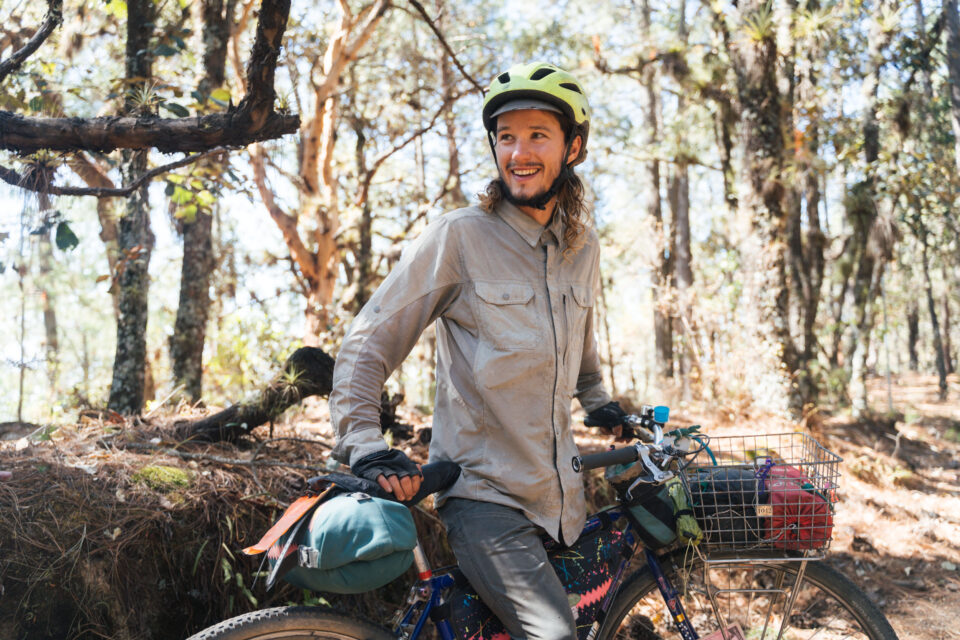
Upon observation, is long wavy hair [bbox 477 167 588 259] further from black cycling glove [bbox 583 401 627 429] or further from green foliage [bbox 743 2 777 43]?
green foliage [bbox 743 2 777 43]

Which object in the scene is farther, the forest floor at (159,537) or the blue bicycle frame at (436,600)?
the forest floor at (159,537)

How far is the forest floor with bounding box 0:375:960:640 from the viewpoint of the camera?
2.94m

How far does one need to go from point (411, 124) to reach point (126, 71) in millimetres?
7420

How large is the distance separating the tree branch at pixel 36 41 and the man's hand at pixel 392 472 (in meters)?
2.88

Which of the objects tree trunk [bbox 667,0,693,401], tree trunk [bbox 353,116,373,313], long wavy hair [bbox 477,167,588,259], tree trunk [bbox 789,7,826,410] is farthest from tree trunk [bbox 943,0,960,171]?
long wavy hair [bbox 477,167,588,259]

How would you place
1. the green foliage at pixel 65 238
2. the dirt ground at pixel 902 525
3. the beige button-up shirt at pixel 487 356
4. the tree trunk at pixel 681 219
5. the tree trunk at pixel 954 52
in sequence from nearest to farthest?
the beige button-up shirt at pixel 487 356 → the green foliage at pixel 65 238 → the dirt ground at pixel 902 525 → the tree trunk at pixel 954 52 → the tree trunk at pixel 681 219

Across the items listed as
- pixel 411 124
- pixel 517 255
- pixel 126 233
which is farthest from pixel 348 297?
pixel 517 255

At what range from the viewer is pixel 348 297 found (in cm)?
1112

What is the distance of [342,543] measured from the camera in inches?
72.8

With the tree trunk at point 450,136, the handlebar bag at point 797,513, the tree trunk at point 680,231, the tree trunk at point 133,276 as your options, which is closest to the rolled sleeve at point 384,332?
the handlebar bag at point 797,513

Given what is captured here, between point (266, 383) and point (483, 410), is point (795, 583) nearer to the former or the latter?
point (483, 410)

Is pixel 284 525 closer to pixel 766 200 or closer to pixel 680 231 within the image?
pixel 766 200

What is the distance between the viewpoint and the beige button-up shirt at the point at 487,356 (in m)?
2.23

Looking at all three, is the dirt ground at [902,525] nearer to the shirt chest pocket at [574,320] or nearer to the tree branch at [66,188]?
the shirt chest pocket at [574,320]
